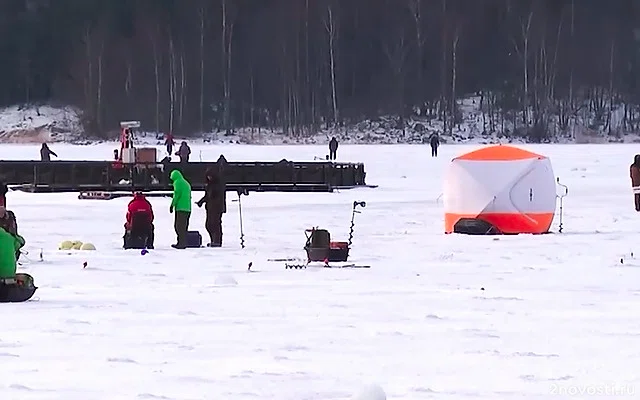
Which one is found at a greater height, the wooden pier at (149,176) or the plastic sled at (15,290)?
the wooden pier at (149,176)

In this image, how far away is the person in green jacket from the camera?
18.5 meters

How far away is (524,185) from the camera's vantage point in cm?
2145

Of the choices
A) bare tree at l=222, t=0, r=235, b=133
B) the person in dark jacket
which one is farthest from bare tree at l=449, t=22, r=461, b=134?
the person in dark jacket

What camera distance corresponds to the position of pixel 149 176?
112 feet

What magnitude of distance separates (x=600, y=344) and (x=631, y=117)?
69675mm

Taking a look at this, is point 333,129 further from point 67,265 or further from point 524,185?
point 67,265

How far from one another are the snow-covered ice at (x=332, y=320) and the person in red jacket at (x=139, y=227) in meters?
0.28

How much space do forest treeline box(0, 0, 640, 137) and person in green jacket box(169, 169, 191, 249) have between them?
5584 cm

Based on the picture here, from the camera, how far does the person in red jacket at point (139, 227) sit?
59.8ft

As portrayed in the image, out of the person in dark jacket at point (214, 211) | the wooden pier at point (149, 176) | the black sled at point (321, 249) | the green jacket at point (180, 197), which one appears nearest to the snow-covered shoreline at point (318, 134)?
the wooden pier at point (149, 176)

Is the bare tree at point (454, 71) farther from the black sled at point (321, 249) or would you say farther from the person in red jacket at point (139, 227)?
the black sled at point (321, 249)

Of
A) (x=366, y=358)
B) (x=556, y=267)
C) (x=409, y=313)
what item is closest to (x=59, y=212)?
(x=556, y=267)

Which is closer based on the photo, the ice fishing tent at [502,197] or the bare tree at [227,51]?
the ice fishing tent at [502,197]

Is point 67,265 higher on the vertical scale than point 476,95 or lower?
lower
